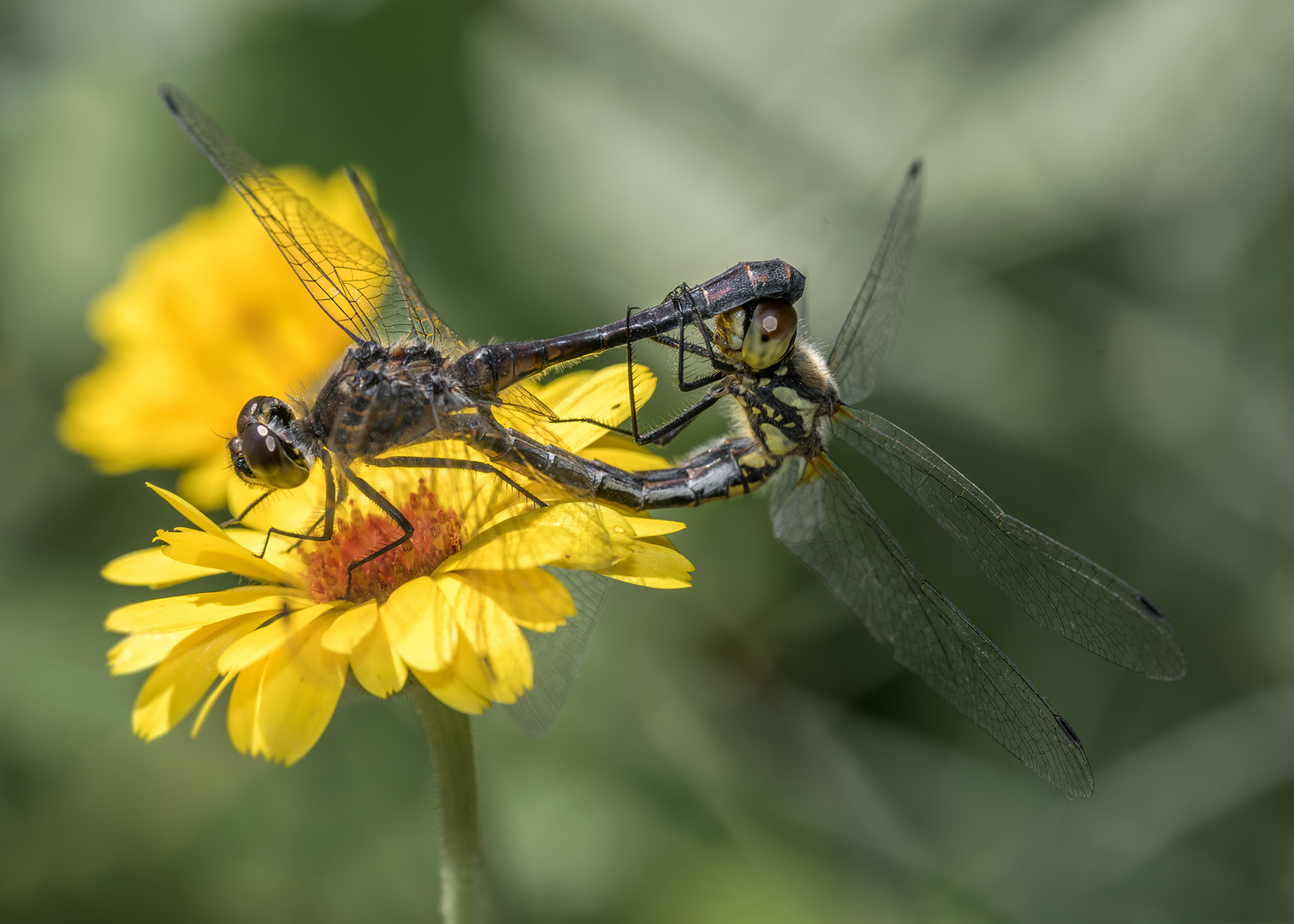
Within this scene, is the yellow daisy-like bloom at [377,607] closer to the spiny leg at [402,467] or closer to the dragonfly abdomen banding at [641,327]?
the spiny leg at [402,467]

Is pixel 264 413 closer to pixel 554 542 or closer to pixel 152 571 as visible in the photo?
pixel 152 571

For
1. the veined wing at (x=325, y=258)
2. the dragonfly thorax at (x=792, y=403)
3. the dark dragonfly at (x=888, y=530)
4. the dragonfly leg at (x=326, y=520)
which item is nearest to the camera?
the dragonfly leg at (x=326, y=520)

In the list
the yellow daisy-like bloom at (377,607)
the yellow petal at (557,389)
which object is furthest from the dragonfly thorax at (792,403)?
the yellow daisy-like bloom at (377,607)

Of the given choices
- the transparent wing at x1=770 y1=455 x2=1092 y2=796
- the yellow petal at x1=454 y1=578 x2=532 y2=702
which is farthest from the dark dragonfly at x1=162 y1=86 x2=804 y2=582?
the transparent wing at x1=770 y1=455 x2=1092 y2=796

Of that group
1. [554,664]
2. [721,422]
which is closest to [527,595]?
[554,664]

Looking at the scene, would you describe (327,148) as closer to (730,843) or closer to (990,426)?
(990,426)

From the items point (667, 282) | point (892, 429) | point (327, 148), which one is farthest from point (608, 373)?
point (327, 148)
